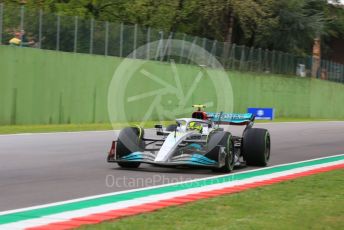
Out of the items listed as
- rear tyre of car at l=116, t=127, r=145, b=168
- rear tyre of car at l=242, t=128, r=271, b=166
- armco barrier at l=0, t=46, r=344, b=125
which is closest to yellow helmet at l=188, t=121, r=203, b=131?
rear tyre of car at l=116, t=127, r=145, b=168

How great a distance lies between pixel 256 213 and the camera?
8.08 metres

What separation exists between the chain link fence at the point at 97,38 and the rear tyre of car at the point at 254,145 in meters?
14.3

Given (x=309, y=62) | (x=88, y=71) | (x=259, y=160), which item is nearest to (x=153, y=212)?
(x=259, y=160)

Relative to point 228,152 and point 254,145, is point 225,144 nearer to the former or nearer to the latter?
point 228,152

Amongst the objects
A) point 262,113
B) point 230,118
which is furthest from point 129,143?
point 262,113

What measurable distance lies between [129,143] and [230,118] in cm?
256

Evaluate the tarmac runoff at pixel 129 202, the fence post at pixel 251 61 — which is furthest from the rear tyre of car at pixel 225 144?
the fence post at pixel 251 61

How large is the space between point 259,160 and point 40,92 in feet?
49.3

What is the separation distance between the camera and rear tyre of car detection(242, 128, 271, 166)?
45.1 feet

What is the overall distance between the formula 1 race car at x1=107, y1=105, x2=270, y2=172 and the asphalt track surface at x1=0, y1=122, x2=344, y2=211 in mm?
246

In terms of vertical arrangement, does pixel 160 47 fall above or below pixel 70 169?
above

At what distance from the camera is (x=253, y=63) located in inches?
1655

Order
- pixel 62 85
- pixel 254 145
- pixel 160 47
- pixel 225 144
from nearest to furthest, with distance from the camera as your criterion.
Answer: pixel 225 144 < pixel 254 145 < pixel 62 85 < pixel 160 47

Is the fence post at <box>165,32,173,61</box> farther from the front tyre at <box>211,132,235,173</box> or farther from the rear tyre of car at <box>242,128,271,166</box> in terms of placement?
the front tyre at <box>211,132,235,173</box>
